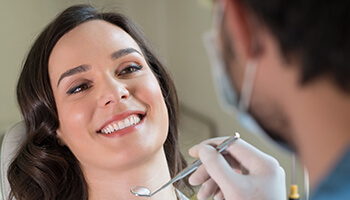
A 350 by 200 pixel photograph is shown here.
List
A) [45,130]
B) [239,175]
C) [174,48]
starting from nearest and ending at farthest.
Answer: [239,175] < [45,130] < [174,48]

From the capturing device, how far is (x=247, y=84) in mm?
571

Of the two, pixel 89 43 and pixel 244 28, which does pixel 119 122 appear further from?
pixel 244 28

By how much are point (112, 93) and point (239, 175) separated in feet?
1.43

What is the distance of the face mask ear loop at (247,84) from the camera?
55 cm

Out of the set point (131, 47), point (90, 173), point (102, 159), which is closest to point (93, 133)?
point (102, 159)

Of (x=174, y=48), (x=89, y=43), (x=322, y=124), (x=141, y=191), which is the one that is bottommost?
(x=174, y=48)

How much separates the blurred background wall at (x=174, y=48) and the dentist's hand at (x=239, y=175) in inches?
43.8

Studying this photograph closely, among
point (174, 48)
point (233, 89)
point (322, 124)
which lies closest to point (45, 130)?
point (233, 89)

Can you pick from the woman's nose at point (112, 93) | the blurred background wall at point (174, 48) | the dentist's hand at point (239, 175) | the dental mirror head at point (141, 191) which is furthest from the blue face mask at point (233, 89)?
the blurred background wall at point (174, 48)

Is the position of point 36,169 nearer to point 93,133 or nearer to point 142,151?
point 93,133

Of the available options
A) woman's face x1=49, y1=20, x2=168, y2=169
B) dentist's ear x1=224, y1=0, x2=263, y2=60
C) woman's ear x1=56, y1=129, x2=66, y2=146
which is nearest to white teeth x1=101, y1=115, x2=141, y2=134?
woman's face x1=49, y1=20, x2=168, y2=169

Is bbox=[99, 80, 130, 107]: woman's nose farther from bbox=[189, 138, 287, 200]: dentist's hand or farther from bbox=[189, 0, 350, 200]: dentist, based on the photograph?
bbox=[189, 0, 350, 200]: dentist

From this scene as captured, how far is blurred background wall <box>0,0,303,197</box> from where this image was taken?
2.89 metres

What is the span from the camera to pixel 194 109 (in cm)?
332
